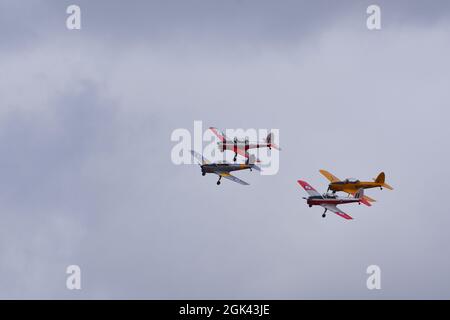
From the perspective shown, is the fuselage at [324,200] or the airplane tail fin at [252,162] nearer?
the fuselage at [324,200]

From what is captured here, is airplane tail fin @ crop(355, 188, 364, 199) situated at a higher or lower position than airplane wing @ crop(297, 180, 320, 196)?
lower

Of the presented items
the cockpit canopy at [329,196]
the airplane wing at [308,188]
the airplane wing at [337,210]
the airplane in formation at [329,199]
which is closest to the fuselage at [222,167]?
the airplane wing at [308,188]

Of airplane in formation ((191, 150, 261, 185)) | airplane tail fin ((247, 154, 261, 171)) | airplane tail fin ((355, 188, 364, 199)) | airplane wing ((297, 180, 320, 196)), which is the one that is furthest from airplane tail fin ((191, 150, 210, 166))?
airplane tail fin ((355, 188, 364, 199))

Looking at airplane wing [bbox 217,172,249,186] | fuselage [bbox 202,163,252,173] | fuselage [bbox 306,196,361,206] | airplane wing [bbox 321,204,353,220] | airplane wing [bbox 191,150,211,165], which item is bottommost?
airplane wing [bbox 321,204,353,220]

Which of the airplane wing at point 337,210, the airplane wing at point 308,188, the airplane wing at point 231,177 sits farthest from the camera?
the airplane wing at point 308,188

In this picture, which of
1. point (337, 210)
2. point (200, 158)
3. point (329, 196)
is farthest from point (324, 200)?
point (200, 158)

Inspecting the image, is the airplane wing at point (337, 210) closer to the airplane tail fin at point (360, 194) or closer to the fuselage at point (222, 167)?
the airplane tail fin at point (360, 194)

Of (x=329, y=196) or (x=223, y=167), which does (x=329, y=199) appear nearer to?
(x=329, y=196)

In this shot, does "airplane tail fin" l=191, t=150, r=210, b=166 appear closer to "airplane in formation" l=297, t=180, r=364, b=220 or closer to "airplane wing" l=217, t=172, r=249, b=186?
"airplane wing" l=217, t=172, r=249, b=186
